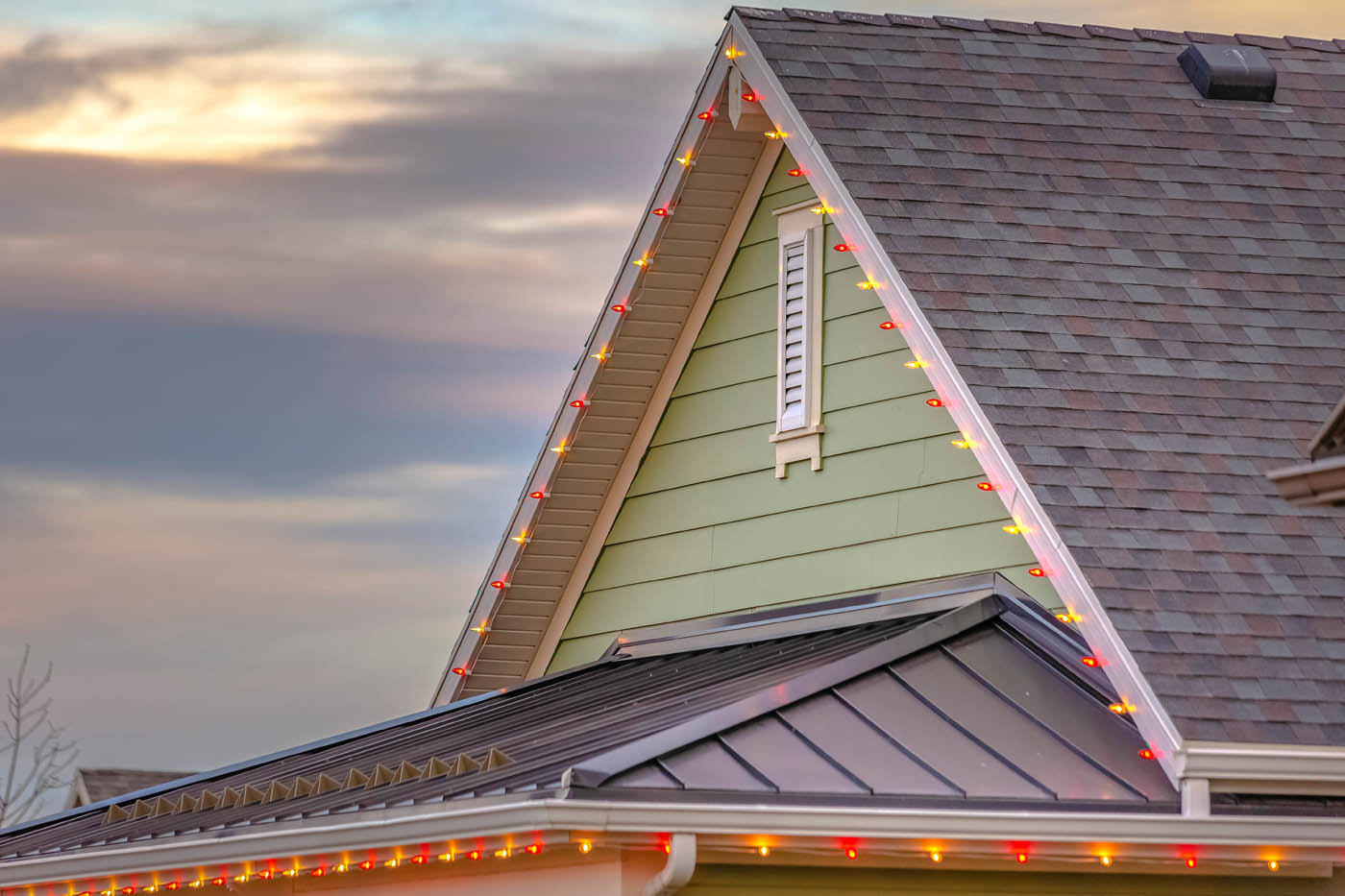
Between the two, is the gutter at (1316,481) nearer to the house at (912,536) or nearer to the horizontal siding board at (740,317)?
the house at (912,536)

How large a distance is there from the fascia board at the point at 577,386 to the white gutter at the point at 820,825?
465 centimetres

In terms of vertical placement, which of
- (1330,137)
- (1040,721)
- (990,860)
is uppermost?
(1330,137)

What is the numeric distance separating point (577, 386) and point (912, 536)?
2935 millimetres

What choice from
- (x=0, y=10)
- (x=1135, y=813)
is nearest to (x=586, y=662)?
(x=1135, y=813)

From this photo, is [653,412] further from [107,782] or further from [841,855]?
[107,782]

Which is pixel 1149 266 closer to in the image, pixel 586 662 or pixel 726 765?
pixel 726 765

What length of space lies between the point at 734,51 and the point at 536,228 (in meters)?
14.2

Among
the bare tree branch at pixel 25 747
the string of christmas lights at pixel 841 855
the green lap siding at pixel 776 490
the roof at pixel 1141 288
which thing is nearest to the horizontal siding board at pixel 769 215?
the green lap siding at pixel 776 490

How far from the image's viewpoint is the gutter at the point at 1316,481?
249 inches

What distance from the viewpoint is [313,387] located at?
92.0ft

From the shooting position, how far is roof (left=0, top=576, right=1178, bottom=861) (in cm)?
826

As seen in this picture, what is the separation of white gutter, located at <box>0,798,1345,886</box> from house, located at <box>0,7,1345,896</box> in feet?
0.06

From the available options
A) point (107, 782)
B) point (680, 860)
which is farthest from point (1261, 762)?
point (107, 782)

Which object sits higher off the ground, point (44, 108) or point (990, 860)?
point (44, 108)
